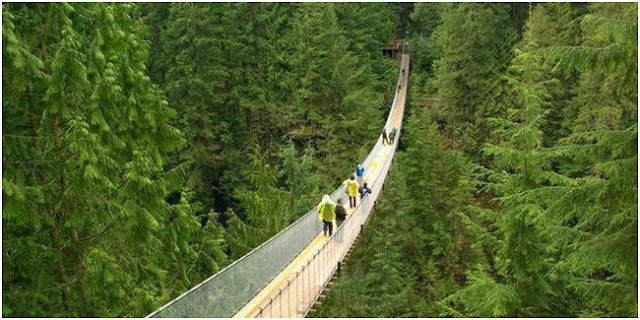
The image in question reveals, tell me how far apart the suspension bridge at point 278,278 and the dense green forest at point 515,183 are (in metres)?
2.61

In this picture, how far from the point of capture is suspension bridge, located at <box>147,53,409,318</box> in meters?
7.21

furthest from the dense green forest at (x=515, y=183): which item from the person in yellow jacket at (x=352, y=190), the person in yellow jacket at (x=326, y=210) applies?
the person in yellow jacket at (x=326, y=210)

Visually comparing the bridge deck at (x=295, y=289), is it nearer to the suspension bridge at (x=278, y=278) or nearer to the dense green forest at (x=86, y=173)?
the suspension bridge at (x=278, y=278)

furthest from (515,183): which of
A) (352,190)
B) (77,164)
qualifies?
(77,164)

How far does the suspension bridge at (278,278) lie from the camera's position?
7211mm

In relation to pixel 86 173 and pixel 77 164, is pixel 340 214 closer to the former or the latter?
pixel 77 164

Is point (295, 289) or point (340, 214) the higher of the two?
point (340, 214)

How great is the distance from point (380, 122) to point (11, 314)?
20968 mm

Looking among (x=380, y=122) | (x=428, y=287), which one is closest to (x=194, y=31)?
(x=380, y=122)

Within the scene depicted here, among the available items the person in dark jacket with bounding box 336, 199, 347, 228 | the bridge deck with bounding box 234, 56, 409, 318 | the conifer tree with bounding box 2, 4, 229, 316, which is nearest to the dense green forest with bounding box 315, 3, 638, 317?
the person in dark jacket with bounding box 336, 199, 347, 228

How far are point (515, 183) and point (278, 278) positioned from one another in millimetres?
4924

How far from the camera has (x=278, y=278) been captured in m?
9.87

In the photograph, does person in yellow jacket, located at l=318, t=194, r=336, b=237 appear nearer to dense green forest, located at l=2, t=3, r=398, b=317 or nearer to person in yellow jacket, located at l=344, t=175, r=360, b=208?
dense green forest, located at l=2, t=3, r=398, b=317

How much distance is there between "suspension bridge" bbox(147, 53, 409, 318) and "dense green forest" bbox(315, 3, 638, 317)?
8.57 feet
